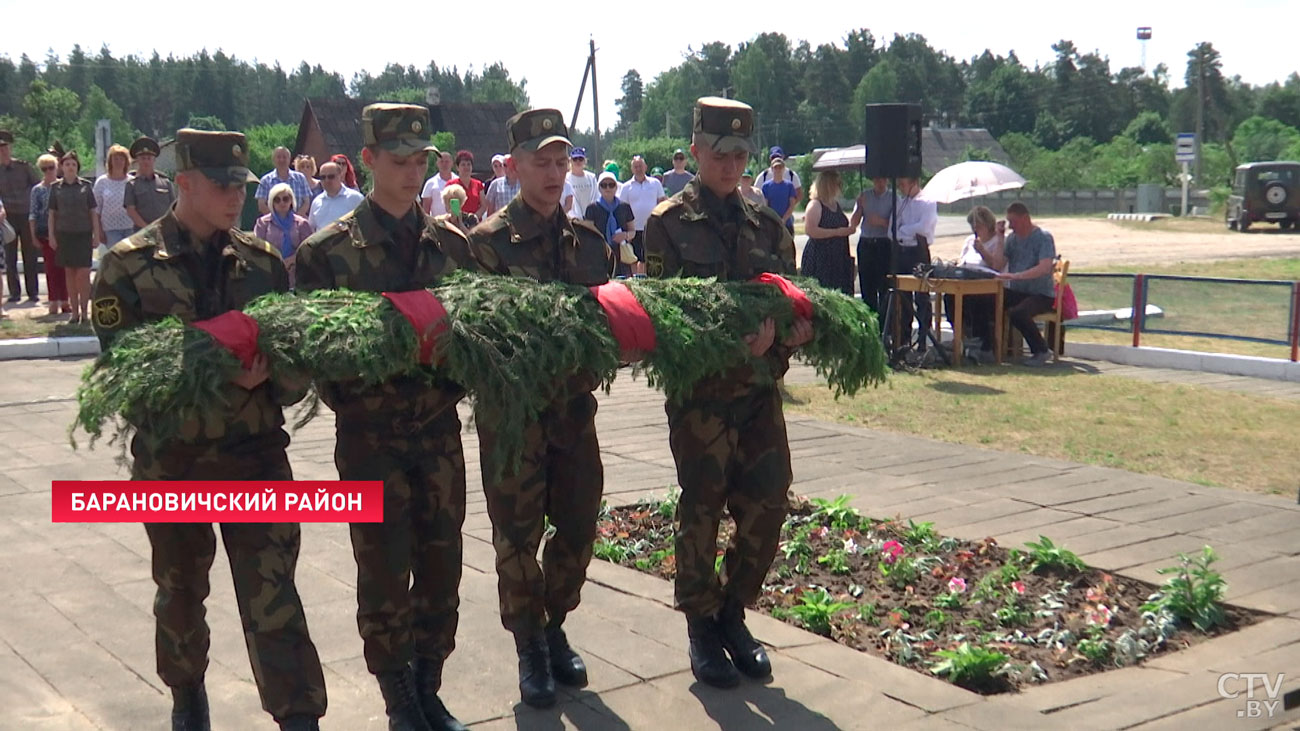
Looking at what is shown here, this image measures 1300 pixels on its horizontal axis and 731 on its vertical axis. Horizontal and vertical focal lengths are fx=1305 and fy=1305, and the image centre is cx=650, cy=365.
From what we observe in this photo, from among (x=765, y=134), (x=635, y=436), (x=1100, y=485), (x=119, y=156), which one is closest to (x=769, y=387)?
(x=1100, y=485)

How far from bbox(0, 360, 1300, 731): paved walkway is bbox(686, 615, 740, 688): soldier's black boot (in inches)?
2.7

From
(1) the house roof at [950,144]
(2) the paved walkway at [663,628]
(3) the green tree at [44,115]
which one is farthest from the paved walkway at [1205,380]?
(1) the house roof at [950,144]

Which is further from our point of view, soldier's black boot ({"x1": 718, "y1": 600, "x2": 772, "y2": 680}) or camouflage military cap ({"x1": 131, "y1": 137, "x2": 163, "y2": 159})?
camouflage military cap ({"x1": 131, "y1": 137, "x2": 163, "y2": 159})

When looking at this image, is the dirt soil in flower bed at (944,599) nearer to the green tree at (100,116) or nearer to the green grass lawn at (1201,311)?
the green grass lawn at (1201,311)

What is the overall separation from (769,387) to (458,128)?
57.3 metres

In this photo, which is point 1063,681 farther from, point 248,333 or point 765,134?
point 765,134

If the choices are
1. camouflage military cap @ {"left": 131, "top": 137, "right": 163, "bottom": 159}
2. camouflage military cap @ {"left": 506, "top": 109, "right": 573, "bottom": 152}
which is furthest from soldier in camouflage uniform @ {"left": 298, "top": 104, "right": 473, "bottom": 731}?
camouflage military cap @ {"left": 131, "top": 137, "right": 163, "bottom": 159}

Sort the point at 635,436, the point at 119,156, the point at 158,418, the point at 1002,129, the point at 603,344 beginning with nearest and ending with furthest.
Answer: the point at 158,418
the point at 603,344
the point at 635,436
the point at 119,156
the point at 1002,129

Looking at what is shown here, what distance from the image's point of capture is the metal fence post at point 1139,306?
14.1 metres

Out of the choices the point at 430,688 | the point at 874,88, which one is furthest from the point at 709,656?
the point at 874,88

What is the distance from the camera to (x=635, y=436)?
976 cm

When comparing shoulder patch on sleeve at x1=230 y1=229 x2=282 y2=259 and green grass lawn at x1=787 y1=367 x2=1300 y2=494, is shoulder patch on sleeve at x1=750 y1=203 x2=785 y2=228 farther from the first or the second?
green grass lawn at x1=787 y1=367 x2=1300 y2=494

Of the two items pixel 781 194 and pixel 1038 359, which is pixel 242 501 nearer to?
pixel 1038 359

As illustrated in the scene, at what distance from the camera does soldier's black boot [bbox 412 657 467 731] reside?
14.3 feet
